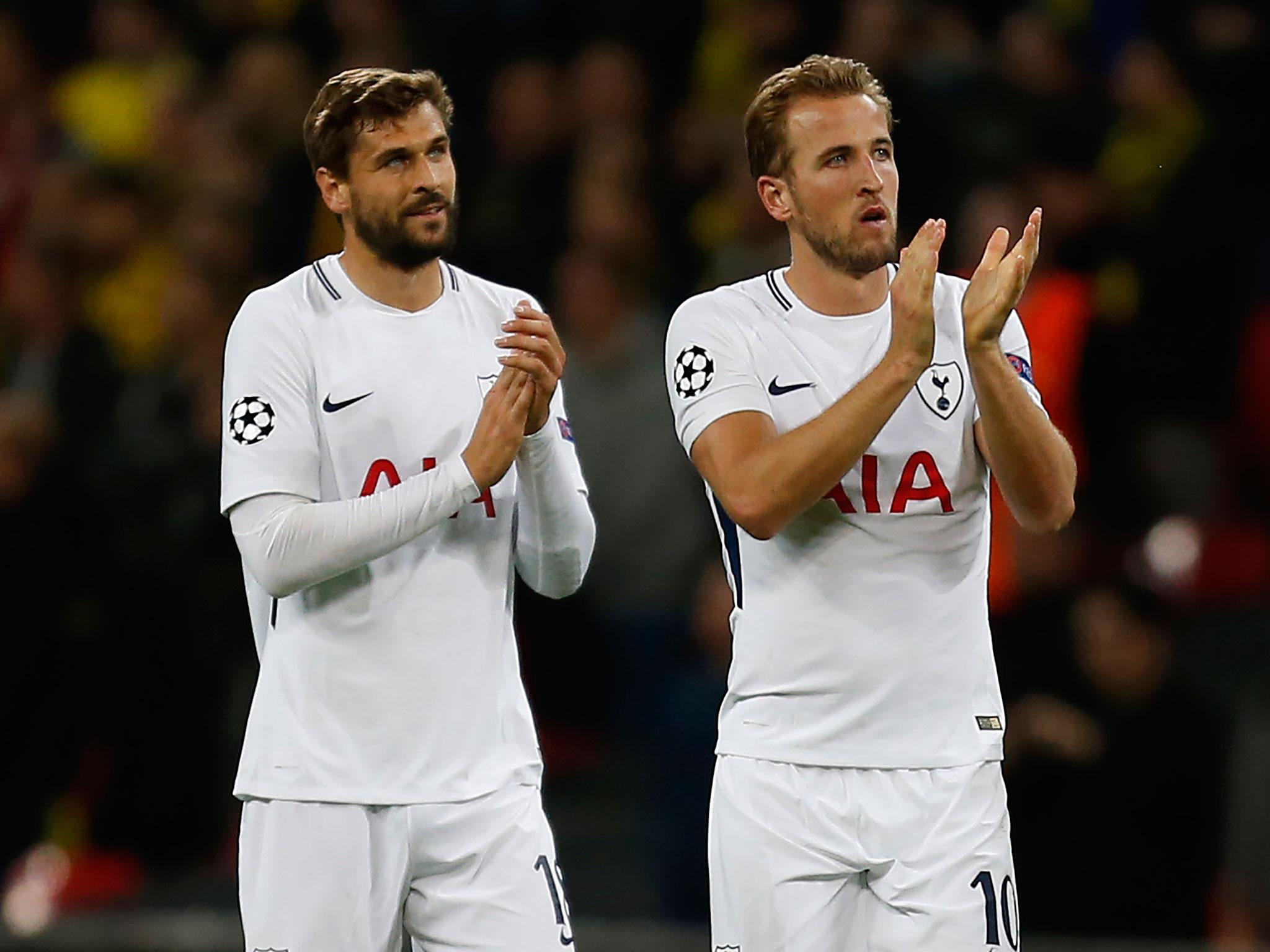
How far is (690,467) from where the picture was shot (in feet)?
32.1

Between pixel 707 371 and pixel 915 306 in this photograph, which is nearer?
pixel 915 306

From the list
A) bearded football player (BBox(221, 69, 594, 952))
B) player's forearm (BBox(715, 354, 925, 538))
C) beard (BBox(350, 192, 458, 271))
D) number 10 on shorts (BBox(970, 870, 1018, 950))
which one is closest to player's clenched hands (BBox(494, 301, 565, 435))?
bearded football player (BBox(221, 69, 594, 952))

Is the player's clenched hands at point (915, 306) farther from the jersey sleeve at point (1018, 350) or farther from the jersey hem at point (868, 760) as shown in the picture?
the jersey hem at point (868, 760)

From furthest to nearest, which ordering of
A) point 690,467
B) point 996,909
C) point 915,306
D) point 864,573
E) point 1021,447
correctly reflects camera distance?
1. point 690,467
2. point 864,573
3. point 996,909
4. point 1021,447
5. point 915,306

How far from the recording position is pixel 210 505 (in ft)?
32.2

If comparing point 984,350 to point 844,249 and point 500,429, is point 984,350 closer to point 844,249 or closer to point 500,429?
point 844,249

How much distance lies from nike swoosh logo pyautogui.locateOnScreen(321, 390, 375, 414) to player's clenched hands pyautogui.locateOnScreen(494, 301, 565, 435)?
359 millimetres

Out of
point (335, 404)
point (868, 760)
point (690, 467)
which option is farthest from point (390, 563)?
point (690, 467)

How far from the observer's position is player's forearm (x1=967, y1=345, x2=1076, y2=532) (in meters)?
4.85

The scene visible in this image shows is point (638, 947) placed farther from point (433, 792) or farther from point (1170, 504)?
point (433, 792)

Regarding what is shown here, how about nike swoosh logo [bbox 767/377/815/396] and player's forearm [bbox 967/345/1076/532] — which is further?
nike swoosh logo [bbox 767/377/815/396]

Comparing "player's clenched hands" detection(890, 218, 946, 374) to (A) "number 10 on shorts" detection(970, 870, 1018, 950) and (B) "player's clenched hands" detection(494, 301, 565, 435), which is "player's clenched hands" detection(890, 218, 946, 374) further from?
(A) "number 10 on shorts" detection(970, 870, 1018, 950)

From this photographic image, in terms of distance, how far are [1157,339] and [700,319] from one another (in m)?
→ 4.48

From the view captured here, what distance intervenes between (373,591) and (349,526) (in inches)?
9.5
